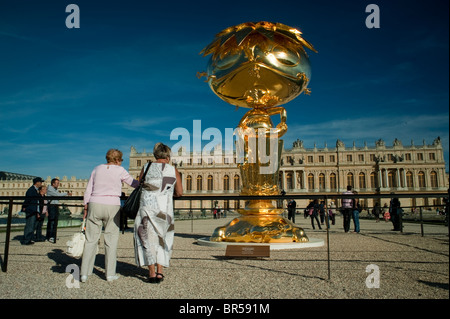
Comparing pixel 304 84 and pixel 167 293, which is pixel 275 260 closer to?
pixel 167 293

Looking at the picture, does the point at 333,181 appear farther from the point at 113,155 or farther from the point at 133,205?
the point at 133,205

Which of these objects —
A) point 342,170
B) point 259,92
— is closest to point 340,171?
point 342,170

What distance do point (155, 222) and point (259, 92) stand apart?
3542 mm

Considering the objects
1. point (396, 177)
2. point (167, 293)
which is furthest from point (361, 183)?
point (167, 293)

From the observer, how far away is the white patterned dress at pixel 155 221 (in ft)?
9.75

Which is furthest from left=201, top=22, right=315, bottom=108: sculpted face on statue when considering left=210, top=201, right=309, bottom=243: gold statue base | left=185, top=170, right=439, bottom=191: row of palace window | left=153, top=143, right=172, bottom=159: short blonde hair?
left=185, top=170, right=439, bottom=191: row of palace window

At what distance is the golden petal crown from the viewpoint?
526 cm

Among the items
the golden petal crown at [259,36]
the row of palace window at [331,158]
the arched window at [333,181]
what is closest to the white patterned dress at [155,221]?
the golden petal crown at [259,36]

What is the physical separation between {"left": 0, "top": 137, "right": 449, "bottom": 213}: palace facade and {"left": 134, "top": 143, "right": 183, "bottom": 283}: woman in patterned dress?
49.5m

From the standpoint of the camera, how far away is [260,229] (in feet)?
17.3

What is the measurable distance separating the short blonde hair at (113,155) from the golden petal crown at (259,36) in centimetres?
302

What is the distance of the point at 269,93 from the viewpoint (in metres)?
5.78
